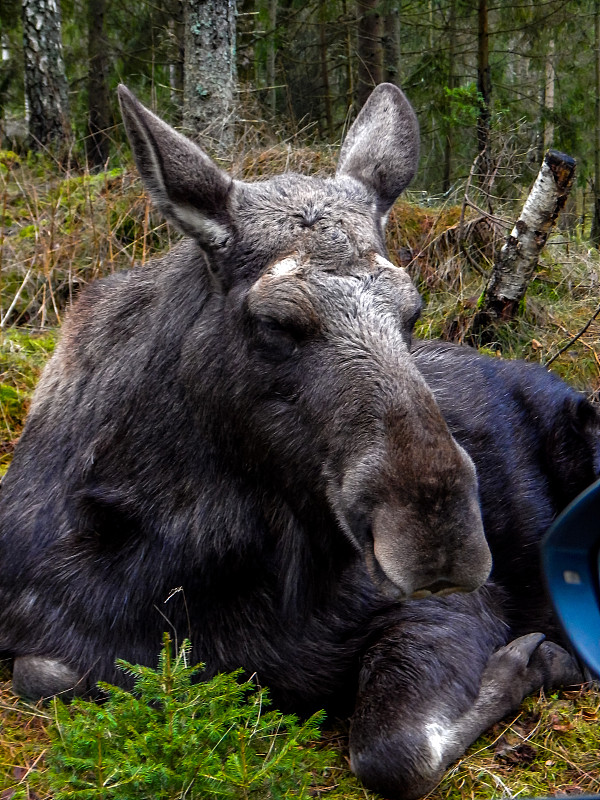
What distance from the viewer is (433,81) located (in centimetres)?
1510

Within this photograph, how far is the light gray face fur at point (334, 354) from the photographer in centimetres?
317

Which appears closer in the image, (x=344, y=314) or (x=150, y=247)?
(x=344, y=314)

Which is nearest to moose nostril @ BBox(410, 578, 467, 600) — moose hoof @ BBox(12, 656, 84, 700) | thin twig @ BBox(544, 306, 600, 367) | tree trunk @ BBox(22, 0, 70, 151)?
moose hoof @ BBox(12, 656, 84, 700)

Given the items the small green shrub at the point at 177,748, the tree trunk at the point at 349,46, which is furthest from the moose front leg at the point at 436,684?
the tree trunk at the point at 349,46

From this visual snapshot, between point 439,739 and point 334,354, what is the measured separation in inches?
57.7

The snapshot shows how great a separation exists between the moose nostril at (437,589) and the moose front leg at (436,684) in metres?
0.65

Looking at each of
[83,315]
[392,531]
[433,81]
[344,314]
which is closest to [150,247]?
[83,315]

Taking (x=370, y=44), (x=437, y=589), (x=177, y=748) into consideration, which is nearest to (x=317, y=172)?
(x=437, y=589)

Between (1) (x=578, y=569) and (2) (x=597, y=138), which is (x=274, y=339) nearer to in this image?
(1) (x=578, y=569)

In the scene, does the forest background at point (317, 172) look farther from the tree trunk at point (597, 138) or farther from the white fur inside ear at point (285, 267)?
the white fur inside ear at point (285, 267)

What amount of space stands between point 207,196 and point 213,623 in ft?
5.70

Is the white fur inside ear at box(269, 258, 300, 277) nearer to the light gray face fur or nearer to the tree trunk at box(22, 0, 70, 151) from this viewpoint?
the light gray face fur

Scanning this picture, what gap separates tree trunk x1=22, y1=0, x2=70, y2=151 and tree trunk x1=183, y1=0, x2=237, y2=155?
3745 mm

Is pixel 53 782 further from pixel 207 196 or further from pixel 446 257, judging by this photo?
pixel 446 257
